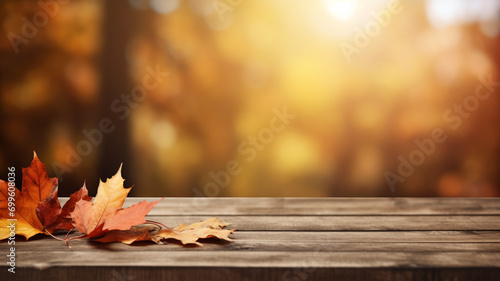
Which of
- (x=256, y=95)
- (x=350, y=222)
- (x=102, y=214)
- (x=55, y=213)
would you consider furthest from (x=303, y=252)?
(x=256, y=95)

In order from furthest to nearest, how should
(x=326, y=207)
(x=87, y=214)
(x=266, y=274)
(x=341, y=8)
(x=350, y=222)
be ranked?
(x=341, y=8) → (x=326, y=207) → (x=350, y=222) → (x=87, y=214) → (x=266, y=274)

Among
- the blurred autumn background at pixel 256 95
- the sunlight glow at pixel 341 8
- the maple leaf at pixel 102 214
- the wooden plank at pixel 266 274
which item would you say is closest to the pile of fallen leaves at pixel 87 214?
the maple leaf at pixel 102 214

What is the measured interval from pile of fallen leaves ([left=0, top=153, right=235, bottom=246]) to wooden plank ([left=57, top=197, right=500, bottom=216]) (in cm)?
25

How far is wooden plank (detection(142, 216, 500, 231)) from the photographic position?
0.92m

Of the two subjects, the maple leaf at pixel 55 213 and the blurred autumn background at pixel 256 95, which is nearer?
the maple leaf at pixel 55 213

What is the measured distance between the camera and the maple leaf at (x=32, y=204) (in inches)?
32.0

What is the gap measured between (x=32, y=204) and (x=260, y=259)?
51 cm

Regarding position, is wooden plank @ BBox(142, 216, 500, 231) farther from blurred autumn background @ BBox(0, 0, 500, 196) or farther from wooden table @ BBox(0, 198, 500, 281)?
blurred autumn background @ BBox(0, 0, 500, 196)

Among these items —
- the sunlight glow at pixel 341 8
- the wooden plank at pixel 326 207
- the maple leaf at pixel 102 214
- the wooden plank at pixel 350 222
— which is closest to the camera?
the maple leaf at pixel 102 214

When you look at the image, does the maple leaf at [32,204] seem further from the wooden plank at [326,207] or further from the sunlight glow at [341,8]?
the sunlight glow at [341,8]

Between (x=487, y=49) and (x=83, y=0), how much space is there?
1.57 m

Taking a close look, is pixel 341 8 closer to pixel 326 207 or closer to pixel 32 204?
pixel 326 207

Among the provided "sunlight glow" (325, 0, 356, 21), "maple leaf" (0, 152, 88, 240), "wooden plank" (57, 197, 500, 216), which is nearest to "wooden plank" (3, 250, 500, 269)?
"maple leaf" (0, 152, 88, 240)

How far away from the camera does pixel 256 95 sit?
59.7 inches
